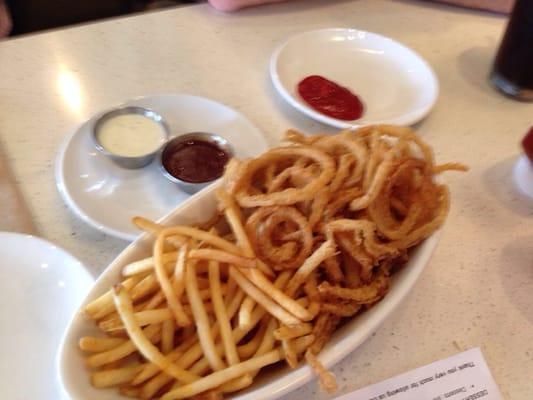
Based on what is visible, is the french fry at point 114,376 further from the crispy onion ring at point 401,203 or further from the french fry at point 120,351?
the crispy onion ring at point 401,203

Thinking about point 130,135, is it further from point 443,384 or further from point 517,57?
point 517,57

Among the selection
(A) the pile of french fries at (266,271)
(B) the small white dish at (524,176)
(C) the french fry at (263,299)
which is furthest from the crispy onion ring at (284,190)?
(B) the small white dish at (524,176)

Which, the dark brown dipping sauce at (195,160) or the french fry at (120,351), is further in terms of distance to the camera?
the dark brown dipping sauce at (195,160)

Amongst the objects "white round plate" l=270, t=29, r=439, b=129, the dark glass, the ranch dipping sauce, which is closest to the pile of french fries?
the ranch dipping sauce

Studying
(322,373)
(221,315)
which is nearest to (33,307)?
(221,315)

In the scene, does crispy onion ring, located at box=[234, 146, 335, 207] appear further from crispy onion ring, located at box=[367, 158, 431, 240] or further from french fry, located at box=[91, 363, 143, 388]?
french fry, located at box=[91, 363, 143, 388]
